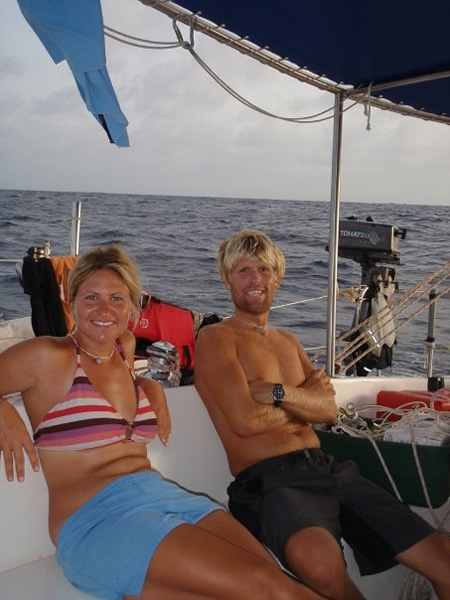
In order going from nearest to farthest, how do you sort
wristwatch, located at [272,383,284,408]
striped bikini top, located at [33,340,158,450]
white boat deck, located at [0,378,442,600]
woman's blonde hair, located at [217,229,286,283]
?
striped bikini top, located at [33,340,158,450] → white boat deck, located at [0,378,442,600] → wristwatch, located at [272,383,284,408] → woman's blonde hair, located at [217,229,286,283]

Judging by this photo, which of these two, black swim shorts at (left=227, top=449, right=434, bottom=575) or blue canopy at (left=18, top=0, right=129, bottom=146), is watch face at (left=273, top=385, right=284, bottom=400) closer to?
black swim shorts at (left=227, top=449, right=434, bottom=575)

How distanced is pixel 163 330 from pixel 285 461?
1.30m

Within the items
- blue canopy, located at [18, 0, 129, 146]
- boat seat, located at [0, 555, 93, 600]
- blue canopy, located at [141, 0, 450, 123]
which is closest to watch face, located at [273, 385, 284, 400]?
boat seat, located at [0, 555, 93, 600]

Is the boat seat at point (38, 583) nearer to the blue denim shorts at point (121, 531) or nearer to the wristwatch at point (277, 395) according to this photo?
the blue denim shorts at point (121, 531)

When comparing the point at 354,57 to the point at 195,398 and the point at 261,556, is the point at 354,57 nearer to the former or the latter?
the point at 195,398

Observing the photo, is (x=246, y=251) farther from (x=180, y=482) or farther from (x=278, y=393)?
(x=180, y=482)

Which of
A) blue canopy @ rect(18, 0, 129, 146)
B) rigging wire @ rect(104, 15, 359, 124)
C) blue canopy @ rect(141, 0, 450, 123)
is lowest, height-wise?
blue canopy @ rect(18, 0, 129, 146)

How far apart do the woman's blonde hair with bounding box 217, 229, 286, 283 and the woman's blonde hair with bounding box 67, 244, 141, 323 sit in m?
0.53

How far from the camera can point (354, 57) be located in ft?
9.12

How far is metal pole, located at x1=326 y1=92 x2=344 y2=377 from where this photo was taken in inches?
123

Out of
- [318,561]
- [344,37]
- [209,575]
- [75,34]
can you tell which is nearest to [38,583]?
[209,575]

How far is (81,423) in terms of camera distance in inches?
69.5

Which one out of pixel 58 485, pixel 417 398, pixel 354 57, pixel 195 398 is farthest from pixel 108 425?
pixel 354 57

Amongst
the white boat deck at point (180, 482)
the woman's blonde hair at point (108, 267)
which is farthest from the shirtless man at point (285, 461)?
the woman's blonde hair at point (108, 267)
